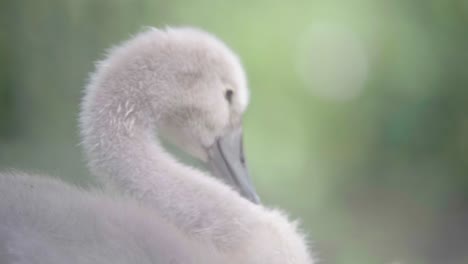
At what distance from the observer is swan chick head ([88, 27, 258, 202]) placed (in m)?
1.90

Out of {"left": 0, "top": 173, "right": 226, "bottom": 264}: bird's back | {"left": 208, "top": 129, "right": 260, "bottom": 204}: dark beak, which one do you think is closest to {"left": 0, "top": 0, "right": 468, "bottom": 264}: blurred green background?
{"left": 208, "top": 129, "right": 260, "bottom": 204}: dark beak

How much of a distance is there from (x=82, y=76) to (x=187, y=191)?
1.29 m

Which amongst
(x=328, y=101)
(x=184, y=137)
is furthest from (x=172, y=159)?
(x=328, y=101)

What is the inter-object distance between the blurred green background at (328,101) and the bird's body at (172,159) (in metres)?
0.94

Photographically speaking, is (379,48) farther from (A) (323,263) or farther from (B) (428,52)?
(A) (323,263)

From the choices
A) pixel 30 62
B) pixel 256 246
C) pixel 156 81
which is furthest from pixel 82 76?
pixel 256 246

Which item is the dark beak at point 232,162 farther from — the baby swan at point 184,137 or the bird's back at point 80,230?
the bird's back at point 80,230

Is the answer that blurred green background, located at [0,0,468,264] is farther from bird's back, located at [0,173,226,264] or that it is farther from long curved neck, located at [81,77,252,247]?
bird's back, located at [0,173,226,264]

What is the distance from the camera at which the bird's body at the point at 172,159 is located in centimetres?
168

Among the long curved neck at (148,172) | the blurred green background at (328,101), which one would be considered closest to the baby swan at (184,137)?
the long curved neck at (148,172)

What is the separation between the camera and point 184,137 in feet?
6.48

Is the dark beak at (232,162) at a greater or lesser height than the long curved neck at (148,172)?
greater

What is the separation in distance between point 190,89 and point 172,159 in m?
0.12

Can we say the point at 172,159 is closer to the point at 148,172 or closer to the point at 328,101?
the point at 148,172
